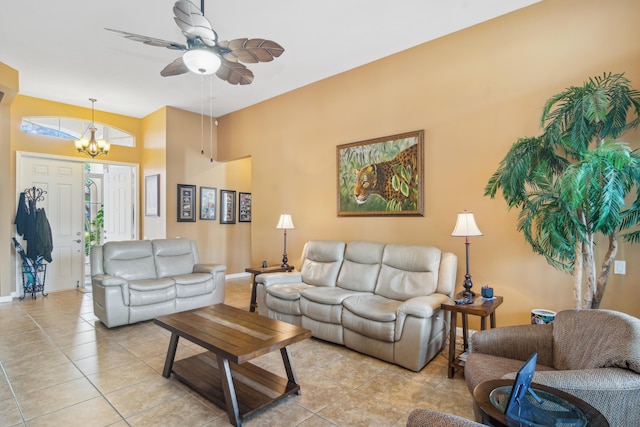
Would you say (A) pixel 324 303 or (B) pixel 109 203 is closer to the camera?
(A) pixel 324 303

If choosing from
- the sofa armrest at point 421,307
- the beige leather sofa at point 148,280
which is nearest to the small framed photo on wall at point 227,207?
the beige leather sofa at point 148,280

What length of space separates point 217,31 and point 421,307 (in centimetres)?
343

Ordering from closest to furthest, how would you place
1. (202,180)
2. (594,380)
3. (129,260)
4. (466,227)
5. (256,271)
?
(594,380), (466,227), (129,260), (256,271), (202,180)

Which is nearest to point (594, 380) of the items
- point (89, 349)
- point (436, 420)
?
point (436, 420)

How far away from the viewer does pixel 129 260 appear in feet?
14.8

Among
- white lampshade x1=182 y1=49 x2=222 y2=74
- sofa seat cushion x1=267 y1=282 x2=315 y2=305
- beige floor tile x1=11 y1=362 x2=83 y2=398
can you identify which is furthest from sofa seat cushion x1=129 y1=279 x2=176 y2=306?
white lampshade x1=182 y1=49 x2=222 y2=74

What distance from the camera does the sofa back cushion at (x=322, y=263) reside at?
409 centimetres

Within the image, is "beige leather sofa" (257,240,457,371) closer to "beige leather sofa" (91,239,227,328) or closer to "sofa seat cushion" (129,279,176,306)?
"beige leather sofa" (91,239,227,328)

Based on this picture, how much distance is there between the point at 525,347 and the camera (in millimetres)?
2123

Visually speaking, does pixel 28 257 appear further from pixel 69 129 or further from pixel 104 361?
pixel 104 361

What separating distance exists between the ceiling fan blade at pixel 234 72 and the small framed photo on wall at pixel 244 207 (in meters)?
4.27

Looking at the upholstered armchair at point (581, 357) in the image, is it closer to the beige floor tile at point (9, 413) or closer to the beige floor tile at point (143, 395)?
the beige floor tile at point (143, 395)

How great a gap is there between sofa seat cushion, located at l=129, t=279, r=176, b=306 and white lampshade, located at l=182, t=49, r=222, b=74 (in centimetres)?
272

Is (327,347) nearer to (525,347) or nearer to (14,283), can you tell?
(525,347)
